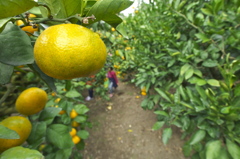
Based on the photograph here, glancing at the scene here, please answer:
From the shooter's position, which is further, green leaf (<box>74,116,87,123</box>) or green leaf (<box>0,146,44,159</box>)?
green leaf (<box>74,116,87,123</box>)

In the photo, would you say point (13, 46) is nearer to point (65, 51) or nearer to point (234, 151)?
point (65, 51)

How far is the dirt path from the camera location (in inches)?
80.4

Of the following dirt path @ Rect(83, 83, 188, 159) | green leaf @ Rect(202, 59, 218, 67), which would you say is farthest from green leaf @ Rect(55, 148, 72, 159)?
dirt path @ Rect(83, 83, 188, 159)

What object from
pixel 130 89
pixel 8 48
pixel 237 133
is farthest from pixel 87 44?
pixel 130 89

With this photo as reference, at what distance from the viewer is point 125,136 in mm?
2402

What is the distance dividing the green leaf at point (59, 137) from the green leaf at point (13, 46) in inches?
21.8

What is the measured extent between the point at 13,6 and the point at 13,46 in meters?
0.09

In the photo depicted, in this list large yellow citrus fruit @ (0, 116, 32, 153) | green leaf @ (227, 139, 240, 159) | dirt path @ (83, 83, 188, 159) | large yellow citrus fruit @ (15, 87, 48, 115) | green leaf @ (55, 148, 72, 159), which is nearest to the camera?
large yellow citrus fruit @ (0, 116, 32, 153)

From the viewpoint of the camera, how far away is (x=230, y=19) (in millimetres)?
982

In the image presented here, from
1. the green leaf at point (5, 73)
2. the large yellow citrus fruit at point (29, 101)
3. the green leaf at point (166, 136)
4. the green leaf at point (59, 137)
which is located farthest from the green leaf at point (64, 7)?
the green leaf at point (166, 136)

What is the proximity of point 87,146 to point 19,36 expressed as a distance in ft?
7.30

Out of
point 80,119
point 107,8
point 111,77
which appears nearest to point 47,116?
point 80,119

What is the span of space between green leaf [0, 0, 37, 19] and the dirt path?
219 centimetres

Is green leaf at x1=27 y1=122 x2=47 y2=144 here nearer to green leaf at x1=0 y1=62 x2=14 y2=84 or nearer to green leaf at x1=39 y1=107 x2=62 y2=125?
green leaf at x1=39 y1=107 x2=62 y2=125
